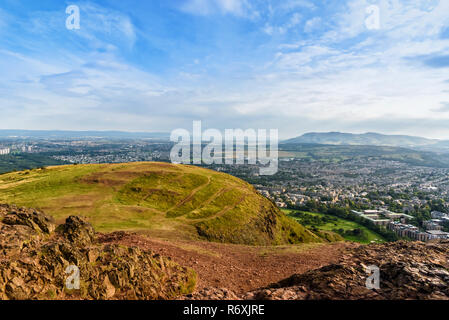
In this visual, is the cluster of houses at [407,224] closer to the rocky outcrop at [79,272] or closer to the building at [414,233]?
the building at [414,233]

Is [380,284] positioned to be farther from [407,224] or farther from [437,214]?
[437,214]

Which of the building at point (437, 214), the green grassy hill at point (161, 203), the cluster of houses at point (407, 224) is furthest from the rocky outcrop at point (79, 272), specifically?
the building at point (437, 214)

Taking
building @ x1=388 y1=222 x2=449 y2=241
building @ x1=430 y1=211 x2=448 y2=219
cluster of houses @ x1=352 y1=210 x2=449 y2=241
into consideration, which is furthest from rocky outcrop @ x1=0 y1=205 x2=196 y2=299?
building @ x1=430 y1=211 x2=448 y2=219

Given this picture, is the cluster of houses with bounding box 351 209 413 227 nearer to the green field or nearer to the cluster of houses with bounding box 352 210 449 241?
the cluster of houses with bounding box 352 210 449 241

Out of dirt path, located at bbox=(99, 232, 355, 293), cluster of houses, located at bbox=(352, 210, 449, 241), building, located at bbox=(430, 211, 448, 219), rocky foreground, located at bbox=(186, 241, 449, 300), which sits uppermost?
rocky foreground, located at bbox=(186, 241, 449, 300)

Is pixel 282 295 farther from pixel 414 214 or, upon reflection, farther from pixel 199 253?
pixel 414 214
